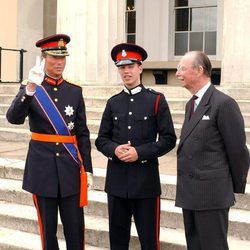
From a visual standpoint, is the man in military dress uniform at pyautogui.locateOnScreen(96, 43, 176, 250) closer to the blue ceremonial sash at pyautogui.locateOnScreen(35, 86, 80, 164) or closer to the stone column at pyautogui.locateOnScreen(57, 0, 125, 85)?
the blue ceremonial sash at pyautogui.locateOnScreen(35, 86, 80, 164)

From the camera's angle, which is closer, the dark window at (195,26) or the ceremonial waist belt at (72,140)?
the ceremonial waist belt at (72,140)

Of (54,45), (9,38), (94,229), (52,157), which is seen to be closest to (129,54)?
(54,45)

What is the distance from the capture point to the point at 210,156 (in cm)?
288

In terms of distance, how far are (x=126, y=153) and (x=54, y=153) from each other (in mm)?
526

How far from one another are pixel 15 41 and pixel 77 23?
4.25 m

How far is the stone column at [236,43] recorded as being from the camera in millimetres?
7273

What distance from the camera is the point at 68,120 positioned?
345cm

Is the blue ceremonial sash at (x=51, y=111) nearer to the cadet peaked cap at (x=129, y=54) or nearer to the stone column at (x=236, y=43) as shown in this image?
the cadet peaked cap at (x=129, y=54)

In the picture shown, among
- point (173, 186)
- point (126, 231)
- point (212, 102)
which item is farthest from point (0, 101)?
point (212, 102)

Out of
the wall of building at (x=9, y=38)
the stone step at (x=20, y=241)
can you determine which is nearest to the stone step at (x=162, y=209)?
the stone step at (x=20, y=241)

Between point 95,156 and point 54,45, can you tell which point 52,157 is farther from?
point 95,156

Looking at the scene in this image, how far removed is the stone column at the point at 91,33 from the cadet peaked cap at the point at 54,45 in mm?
5107

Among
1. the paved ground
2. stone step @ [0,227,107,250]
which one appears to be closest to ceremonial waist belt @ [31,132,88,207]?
stone step @ [0,227,107,250]

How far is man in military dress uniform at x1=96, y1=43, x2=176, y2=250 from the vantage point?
3.41 metres
